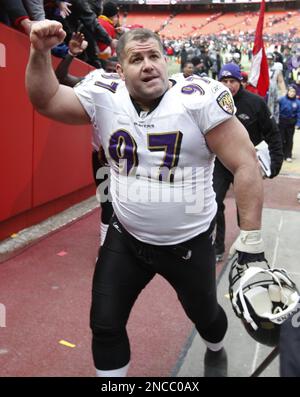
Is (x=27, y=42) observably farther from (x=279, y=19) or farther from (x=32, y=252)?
(x=279, y=19)

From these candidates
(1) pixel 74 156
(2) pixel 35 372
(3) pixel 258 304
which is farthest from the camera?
(1) pixel 74 156

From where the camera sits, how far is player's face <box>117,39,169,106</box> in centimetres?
218

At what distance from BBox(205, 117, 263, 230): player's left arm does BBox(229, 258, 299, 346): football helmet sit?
265 millimetres

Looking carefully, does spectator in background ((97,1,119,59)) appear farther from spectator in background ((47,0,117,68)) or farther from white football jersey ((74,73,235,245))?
white football jersey ((74,73,235,245))

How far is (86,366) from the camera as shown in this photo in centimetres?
292

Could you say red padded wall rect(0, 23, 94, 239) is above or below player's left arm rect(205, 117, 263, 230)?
below

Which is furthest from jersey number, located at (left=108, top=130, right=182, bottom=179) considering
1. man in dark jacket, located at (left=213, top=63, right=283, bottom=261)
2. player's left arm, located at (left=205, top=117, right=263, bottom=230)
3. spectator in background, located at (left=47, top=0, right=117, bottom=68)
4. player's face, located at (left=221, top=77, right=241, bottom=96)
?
spectator in background, located at (left=47, top=0, right=117, bottom=68)

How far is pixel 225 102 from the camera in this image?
213 centimetres

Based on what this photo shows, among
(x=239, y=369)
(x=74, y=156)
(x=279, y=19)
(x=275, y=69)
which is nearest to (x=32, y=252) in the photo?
(x=74, y=156)

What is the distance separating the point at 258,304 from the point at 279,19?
4623 centimetres

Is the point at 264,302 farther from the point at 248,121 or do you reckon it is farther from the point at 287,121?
the point at 287,121

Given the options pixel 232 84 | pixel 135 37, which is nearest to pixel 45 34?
pixel 135 37

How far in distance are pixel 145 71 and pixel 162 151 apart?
14.7 inches

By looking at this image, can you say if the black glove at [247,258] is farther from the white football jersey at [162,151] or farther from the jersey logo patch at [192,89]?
the jersey logo patch at [192,89]
